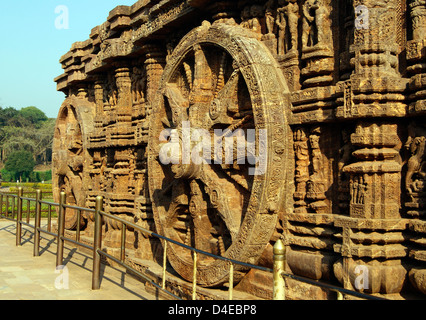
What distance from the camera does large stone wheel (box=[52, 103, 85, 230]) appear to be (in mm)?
10383

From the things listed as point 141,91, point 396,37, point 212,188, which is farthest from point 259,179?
point 141,91

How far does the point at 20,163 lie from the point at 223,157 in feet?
162

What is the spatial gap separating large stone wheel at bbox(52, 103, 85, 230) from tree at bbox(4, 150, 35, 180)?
41.4m

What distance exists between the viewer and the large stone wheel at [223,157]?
178 inches

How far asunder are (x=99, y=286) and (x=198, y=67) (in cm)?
264

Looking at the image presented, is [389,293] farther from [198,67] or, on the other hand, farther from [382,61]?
[198,67]

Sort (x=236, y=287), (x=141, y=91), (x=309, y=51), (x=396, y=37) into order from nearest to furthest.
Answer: (x=396, y=37) < (x=309, y=51) < (x=236, y=287) < (x=141, y=91)

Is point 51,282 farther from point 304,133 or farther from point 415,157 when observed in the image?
point 415,157

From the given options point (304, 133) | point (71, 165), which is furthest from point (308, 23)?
point (71, 165)

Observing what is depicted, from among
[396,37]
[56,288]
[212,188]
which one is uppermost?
[396,37]

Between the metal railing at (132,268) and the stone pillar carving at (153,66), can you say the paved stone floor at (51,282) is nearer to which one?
the metal railing at (132,268)

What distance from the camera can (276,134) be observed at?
14.8 feet
